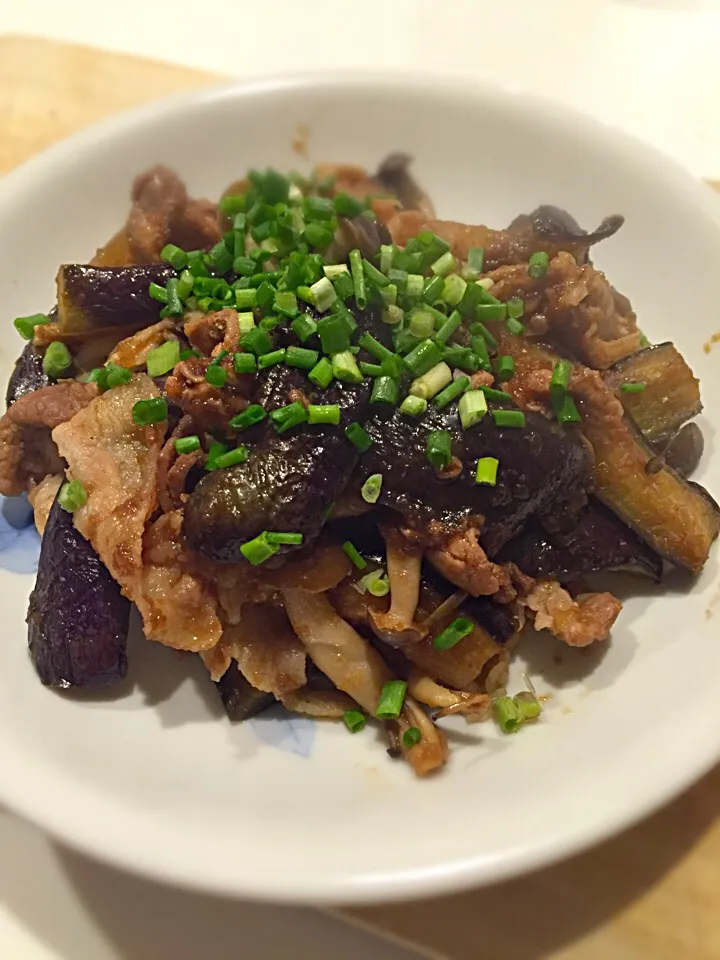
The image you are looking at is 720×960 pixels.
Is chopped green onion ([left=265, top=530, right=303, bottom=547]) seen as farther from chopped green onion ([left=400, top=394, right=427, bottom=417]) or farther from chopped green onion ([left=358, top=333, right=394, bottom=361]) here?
chopped green onion ([left=358, top=333, right=394, bottom=361])

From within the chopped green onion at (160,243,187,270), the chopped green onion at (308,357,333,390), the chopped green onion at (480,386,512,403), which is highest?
the chopped green onion at (480,386,512,403)

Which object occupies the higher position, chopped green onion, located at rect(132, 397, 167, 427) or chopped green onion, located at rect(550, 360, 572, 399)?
chopped green onion, located at rect(550, 360, 572, 399)

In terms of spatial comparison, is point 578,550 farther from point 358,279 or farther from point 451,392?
point 358,279

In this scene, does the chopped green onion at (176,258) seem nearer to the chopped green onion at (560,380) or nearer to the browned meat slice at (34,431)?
the browned meat slice at (34,431)

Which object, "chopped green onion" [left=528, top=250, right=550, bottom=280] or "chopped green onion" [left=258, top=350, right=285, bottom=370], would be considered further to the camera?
"chopped green onion" [left=528, top=250, right=550, bottom=280]

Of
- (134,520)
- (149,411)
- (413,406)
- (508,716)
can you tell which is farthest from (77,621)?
(508,716)

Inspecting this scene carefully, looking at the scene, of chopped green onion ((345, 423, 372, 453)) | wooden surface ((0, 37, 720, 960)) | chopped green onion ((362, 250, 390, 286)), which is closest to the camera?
wooden surface ((0, 37, 720, 960))

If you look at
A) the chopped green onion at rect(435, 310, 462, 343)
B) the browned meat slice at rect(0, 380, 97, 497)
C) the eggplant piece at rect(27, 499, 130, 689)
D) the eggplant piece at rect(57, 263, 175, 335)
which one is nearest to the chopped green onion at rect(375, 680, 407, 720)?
the eggplant piece at rect(27, 499, 130, 689)

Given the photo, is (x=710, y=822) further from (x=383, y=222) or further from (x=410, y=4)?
(x=410, y=4)
